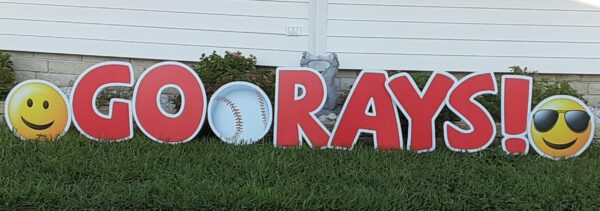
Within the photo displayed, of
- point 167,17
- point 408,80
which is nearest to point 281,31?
point 167,17

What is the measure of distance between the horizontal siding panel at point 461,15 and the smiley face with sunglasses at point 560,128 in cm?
121

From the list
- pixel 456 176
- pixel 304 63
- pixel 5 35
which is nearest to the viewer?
pixel 456 176

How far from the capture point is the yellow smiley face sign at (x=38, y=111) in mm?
5137

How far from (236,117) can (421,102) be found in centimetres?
154

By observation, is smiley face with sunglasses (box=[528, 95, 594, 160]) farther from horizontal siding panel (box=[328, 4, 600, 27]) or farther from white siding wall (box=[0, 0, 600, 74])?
horizontal siding panel (box=[328, 4, 600, 27])

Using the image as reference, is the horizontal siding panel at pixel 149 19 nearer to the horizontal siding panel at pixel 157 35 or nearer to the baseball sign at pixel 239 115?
the horizontal siding panel at pixel 157 35

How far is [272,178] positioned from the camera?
4383 millimetres

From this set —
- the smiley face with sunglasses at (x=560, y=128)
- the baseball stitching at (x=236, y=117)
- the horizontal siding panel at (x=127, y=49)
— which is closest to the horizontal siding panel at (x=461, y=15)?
the horizontal siding panel at (x=127, y=49)

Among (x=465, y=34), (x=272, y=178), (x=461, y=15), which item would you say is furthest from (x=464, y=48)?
(x=272, y=178)

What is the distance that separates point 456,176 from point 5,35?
480 cm

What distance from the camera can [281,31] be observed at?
238 inches

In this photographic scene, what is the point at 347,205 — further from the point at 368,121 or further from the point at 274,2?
the point at 274,2

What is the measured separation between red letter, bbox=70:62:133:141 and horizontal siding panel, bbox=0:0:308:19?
120 cm

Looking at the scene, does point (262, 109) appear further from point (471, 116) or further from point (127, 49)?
point (127, 49)
